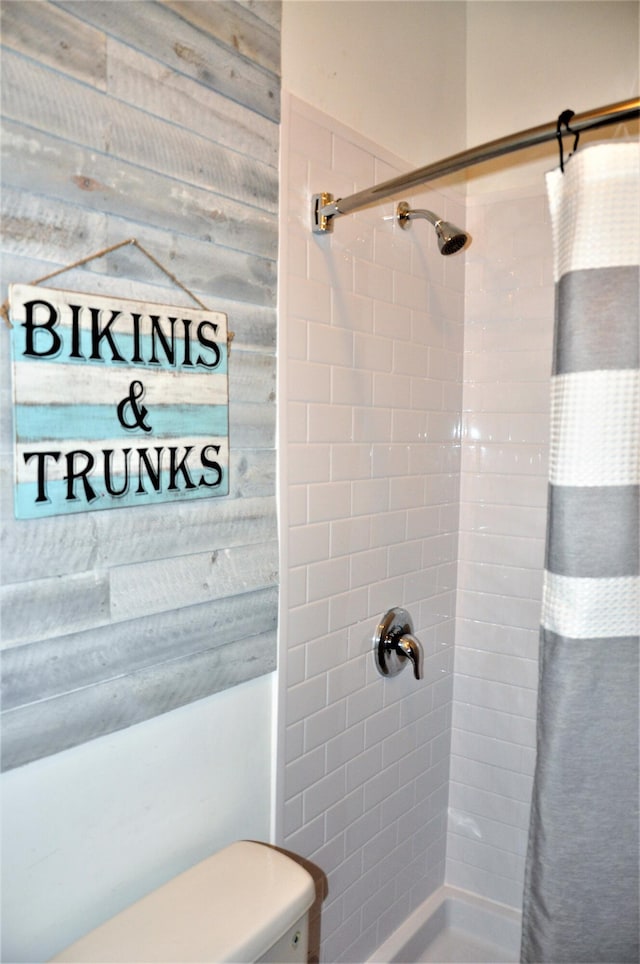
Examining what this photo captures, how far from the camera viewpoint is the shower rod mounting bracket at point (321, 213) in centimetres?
145

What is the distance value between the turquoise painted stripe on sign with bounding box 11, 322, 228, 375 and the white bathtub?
1.68 meters

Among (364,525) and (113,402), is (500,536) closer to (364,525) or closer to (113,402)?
(364,525)

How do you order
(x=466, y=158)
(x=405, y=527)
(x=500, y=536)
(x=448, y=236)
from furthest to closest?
1. (x=500, y=536)
2. (x=405, y=527)
3. (x=448, y=236)
4. (x=466, y=158)

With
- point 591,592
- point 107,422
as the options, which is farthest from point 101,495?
point 591,592

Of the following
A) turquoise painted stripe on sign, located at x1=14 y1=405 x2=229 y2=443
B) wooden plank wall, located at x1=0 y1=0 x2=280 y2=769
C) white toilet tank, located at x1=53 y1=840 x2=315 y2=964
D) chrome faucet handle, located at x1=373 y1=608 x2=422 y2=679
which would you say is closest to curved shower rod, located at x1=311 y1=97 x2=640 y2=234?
wooden plank wall, located at x1=0 y1=0 x2=280 y2=769

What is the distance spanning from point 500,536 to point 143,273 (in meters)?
1.32

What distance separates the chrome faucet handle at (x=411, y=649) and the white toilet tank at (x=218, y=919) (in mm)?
614

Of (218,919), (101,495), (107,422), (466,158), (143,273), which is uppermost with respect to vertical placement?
(466,158)

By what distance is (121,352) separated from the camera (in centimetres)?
110

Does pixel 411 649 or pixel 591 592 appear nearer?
pixel 591 592

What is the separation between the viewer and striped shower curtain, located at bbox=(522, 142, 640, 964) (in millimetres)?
1074

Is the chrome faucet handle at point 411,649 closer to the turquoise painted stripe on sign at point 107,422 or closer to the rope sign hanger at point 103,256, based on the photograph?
the turquoise painted stripe on sign at point 107,422

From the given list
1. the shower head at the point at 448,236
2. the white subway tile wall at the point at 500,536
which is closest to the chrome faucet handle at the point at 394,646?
the white subway tile wall at the point at 500,536

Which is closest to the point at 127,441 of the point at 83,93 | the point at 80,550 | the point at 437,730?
the point at 80,550
